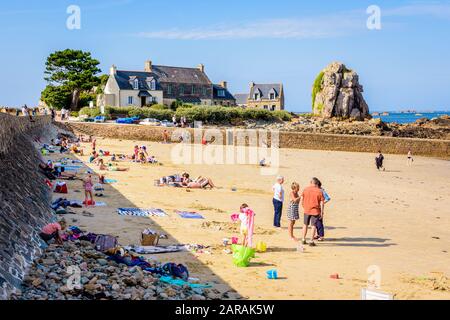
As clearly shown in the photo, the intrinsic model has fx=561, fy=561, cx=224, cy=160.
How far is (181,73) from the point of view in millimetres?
74312

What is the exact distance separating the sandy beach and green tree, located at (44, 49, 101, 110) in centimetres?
3559

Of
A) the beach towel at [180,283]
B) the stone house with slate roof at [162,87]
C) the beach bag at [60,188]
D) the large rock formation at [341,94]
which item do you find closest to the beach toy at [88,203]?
the beach bag at [60,188]

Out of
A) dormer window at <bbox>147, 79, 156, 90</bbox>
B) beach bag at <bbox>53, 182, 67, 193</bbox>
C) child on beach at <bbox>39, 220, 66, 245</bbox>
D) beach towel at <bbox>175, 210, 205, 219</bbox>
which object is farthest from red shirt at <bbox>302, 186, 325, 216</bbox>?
dormer window at <bbox>147, 79, 156, 90</bbox>

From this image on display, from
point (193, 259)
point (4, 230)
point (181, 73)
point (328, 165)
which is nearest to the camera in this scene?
point (4, 230)

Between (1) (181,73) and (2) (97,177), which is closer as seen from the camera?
(2) (97,177)

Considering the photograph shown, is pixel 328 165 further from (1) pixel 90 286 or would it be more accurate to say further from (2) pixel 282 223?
(1) pixel 90 286

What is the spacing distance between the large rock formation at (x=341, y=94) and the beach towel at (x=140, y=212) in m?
54.1

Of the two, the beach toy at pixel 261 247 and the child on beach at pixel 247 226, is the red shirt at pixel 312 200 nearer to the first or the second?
the beach toy at pixel 261 247

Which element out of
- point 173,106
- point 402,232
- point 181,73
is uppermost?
point 181,73

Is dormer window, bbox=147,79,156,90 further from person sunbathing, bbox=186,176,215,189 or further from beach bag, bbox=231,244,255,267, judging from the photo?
beach bag, bbox=231,244,255,267

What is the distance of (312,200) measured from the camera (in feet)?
41.5

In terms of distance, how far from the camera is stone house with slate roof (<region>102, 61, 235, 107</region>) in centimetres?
6481
